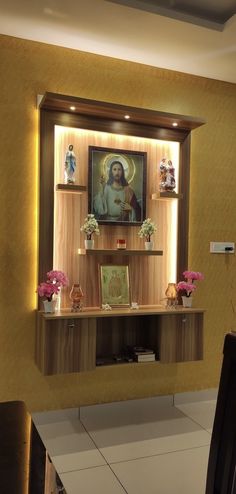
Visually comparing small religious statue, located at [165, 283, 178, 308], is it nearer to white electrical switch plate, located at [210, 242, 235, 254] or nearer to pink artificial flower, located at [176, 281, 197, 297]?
pink artificial flower, located at [176, 281, 197, 297]

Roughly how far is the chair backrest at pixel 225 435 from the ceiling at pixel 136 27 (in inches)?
88.0

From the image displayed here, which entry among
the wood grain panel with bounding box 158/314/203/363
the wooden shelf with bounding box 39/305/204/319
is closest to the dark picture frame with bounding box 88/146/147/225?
the wooden shelf with bounding box 39/305/204/319

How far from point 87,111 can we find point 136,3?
2.50 feet

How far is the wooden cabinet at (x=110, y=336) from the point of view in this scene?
8.50ft

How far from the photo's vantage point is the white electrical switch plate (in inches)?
132

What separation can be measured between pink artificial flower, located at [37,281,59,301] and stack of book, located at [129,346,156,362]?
0.80m

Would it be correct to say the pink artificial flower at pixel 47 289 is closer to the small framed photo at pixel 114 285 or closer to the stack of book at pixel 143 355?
the small framed photo at pixel 114 285

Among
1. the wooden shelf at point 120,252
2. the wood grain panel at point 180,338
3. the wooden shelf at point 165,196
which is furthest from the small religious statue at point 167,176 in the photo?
the wood grain panel at point 180,338

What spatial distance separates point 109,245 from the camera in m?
3.03

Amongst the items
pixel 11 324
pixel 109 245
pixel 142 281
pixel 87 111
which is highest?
pixel 87 111

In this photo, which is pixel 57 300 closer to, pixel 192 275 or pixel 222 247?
pixel 192 275

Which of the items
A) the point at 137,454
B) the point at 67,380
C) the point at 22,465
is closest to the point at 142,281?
the point at 67,380

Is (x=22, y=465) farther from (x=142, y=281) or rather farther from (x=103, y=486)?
(x=142, y=281)

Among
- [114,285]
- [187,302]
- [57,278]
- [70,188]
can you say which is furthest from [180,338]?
[70,188]
